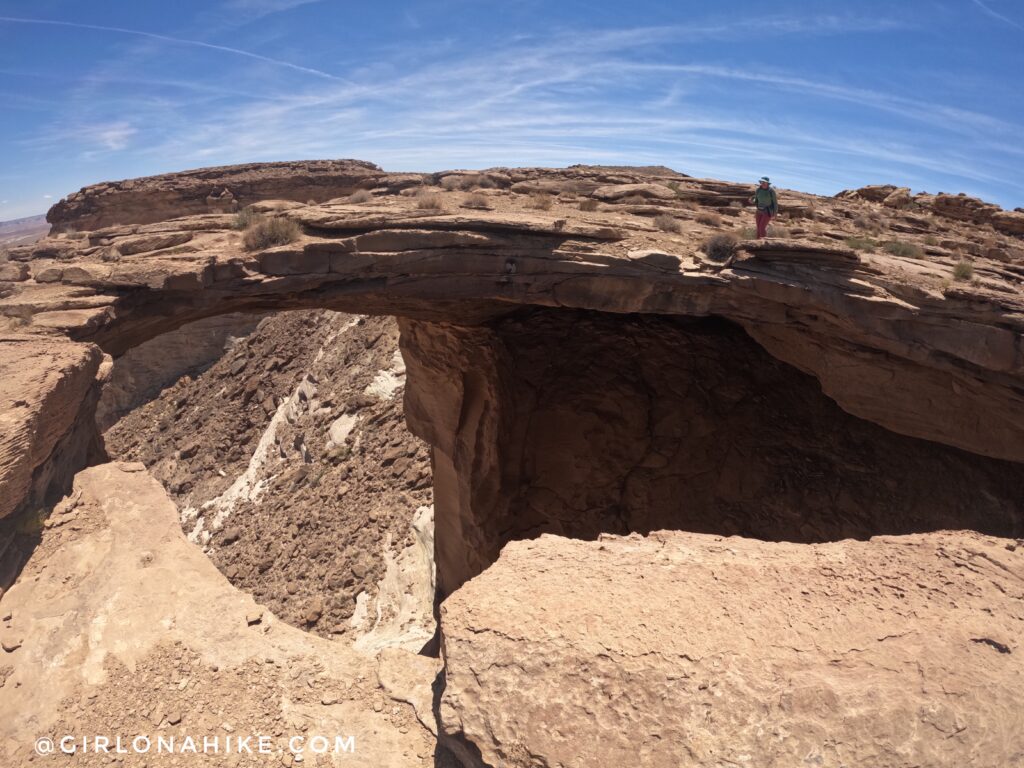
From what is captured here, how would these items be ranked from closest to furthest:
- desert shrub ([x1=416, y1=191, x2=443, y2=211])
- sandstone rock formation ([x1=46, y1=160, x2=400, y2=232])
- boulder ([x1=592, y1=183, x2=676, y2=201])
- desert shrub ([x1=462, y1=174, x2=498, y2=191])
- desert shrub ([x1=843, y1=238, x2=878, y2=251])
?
1. desert shrub ([x1=843, y1=238, x2=878, y2=251])
2. desert shrub ([x1=416, y1=191, x2=443, y2=211])
3. boulder ([x1=592, y1=183, x2=676, y2=201])
4. desert shrub ([x1=462, y1=174, x2=498, y2=191])
5. sandstone rock formation ([x1=46, y1=160, x2=400, y2=232])

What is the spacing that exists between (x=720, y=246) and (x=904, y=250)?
3084mm

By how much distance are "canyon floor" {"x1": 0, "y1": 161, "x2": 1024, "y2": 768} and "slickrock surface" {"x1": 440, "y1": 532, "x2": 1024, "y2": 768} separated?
0.7 inches

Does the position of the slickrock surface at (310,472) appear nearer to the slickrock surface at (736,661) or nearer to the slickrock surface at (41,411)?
the slickrock surface at (41,411)

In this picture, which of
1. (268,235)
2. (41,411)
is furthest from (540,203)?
(41,411)

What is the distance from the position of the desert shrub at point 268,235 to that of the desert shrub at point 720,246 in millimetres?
5401

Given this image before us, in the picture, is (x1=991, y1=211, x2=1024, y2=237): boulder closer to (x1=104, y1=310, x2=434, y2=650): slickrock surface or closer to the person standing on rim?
the person standing on rim

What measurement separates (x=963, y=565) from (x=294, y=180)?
23052 millimetres

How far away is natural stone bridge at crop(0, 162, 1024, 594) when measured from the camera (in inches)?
289

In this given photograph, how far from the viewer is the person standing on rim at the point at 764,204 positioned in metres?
9.00

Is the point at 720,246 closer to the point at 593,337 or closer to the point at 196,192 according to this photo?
the point at 593,337

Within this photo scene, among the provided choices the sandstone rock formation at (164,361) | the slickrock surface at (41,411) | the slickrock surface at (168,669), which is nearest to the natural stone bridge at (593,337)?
the slickrock surface at (41,411)

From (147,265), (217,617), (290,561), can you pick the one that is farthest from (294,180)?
(217,617)

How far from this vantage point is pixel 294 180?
2286 centimetres

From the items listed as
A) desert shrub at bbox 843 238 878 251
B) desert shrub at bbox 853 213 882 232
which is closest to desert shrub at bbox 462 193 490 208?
desert shrub at bbox 843 238 878 251
